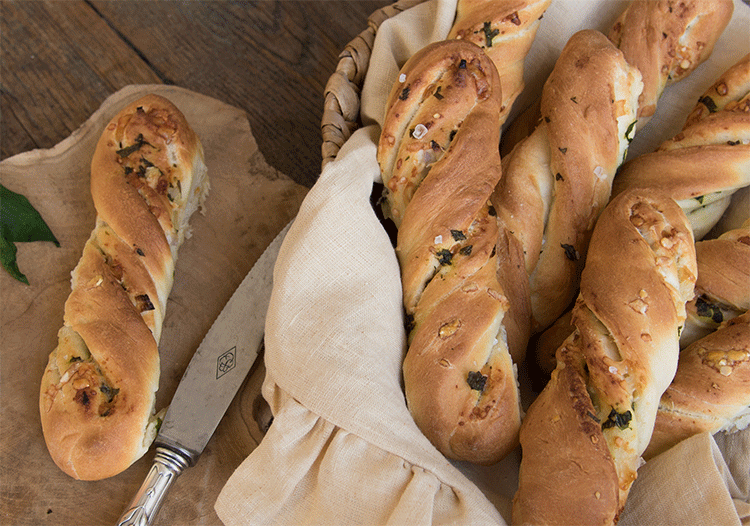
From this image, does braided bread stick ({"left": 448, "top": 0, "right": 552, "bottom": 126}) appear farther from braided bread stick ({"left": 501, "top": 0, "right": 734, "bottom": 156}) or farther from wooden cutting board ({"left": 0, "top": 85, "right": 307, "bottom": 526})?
wooden cutting board ({"left": 0, "top": 85, "right": 307, "bottom": 526})

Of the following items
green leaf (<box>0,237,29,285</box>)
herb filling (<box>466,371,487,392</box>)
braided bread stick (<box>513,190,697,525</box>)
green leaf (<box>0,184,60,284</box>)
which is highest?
braided bread stick (<box>513,190,697,525</box>)

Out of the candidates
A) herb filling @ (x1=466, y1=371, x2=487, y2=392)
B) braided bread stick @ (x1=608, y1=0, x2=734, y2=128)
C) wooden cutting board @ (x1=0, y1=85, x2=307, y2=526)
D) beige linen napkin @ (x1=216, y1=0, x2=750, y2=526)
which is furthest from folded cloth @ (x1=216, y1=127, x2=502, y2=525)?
braided bread stick @ (x1=608, y1=0, x2=734, y2=128)

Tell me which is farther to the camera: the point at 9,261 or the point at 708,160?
the point at 9,261

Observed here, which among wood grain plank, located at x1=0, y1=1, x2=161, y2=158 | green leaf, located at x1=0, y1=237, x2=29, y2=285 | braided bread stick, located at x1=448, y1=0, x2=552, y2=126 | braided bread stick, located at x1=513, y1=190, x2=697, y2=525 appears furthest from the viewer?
wood grain plank, located at x1=0, y1=1, x2=161, y2=158

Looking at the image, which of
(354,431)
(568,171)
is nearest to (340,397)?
(354,431)

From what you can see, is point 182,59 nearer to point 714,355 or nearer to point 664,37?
point 664,37

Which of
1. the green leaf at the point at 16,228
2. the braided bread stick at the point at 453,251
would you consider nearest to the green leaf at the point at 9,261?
the green leaf at the point at 16,228

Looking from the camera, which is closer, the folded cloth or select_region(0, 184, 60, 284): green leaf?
the folded cloth
